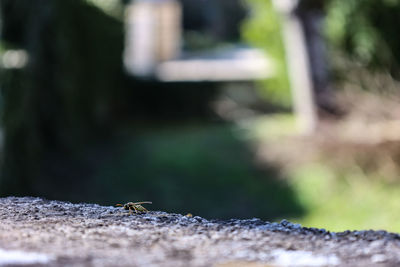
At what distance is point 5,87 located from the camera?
24.6ft

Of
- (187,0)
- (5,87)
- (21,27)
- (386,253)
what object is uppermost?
(187,0)

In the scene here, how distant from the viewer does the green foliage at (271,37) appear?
41.7 ft

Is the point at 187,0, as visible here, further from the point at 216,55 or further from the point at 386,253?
the point at 386,253

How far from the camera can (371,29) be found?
10906mm

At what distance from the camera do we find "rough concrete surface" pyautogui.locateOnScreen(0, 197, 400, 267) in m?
1.74

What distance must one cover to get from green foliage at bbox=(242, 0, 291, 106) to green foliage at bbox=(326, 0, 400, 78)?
1.68m

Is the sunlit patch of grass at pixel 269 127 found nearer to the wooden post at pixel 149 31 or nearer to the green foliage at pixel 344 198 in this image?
the green foliage at pixel 344 198

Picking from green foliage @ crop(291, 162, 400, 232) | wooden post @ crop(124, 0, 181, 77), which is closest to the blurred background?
green foliage @ crop(291, 162, 400, 232)

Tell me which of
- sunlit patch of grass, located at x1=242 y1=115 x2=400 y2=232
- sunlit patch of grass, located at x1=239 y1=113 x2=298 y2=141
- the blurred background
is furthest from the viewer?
sunlit patch of grass, located at x1=239 y1=113 x2=298 y2=141

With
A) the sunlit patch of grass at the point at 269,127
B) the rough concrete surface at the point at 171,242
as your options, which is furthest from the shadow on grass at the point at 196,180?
the rough concrete surface at the point at 171,242

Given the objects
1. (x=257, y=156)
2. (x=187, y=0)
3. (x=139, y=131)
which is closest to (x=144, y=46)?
(x=139, y=131)

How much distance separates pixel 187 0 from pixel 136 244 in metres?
31.8

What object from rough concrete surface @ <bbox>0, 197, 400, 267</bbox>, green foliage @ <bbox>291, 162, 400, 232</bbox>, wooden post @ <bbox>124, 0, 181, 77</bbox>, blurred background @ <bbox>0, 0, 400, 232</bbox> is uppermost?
wooden post @ <bbox>124, 0, 181, 77</bbox>

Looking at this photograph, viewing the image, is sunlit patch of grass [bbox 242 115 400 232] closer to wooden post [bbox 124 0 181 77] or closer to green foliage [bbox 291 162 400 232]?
green foliage [bbox 291 162 400 232]
